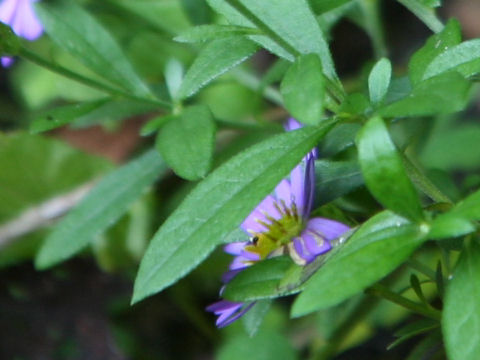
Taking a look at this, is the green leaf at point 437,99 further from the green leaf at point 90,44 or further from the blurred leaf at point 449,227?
the green leaf at point 90,44

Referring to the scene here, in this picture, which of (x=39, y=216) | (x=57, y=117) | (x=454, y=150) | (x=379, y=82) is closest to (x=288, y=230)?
(x=379, y=82)

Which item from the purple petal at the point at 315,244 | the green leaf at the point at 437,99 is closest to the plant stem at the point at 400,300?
the purple petal at the point at 315,244

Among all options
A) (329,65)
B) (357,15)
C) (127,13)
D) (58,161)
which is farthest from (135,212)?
(329,65)

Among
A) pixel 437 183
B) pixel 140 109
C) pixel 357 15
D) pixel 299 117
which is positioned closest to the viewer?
pixel 299 117

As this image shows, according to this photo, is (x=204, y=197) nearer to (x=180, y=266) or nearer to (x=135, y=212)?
(x=180, y=266)

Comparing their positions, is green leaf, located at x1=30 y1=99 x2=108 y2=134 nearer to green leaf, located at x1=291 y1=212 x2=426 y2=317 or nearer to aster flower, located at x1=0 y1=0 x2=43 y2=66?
aster flower, located at x1=0 y1=0 x2=43 y2=66

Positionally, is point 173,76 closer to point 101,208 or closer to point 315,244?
point 101,208
